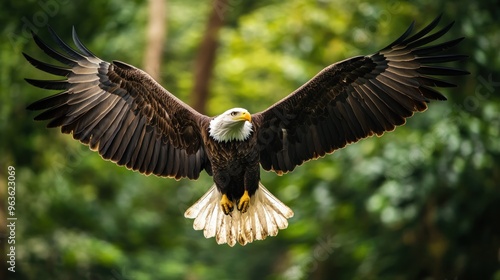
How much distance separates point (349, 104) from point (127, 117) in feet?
6.86

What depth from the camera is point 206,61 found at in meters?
18.0

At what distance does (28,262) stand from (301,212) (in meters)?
4.10

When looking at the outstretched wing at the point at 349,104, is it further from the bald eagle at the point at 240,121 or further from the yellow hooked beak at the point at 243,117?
the yellow hooked beak at the point at 243,117

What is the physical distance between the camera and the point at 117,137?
8500 millimetres

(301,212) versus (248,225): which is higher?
(301,212)

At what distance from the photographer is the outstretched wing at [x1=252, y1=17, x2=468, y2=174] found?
27.7 feet

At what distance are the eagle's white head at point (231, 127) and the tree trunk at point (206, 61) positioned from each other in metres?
9.62

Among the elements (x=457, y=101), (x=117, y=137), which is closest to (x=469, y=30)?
(x=457, y=101)

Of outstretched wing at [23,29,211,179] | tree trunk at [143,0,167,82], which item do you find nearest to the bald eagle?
outstretched wing at [23,29,211,179]

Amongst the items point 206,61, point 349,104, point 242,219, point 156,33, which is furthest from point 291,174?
point 349,104

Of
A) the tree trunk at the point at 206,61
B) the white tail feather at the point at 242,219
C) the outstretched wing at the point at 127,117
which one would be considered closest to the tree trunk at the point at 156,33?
the tree trunk at the point at 206,61

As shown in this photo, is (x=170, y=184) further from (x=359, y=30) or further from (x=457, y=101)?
(x=457, y=101)

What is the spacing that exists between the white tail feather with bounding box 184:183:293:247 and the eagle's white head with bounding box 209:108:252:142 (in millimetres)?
907

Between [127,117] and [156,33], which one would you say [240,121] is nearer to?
[127,117]
